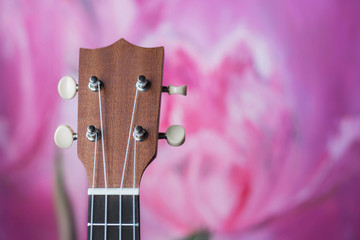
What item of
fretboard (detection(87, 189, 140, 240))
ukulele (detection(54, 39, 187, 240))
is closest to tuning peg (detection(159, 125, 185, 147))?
ukulele (detection(54, 39, 187, 240))

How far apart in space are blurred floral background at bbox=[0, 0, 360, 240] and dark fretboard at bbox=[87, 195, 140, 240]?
1.88 ft

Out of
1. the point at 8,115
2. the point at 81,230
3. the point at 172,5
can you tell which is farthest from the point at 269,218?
the point at 8,115

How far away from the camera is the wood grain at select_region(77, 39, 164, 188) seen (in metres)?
0.77

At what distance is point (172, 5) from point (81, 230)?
75 cm

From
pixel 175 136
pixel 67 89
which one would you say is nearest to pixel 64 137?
pixel 67 89

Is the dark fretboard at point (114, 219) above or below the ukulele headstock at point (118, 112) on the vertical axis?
below

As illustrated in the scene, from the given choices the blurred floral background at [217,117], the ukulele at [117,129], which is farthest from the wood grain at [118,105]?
the blurred floral background at [217,117]

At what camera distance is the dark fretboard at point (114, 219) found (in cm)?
75

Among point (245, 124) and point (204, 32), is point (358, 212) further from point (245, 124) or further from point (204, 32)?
point (204, 32)

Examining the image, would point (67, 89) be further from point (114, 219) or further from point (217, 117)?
point (217, 117)

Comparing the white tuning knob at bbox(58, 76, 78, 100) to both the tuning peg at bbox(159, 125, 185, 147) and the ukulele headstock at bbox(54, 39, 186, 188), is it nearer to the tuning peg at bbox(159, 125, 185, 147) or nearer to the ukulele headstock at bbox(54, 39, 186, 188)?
the ukulele headstock at bbox(54, 39, 186, 188)

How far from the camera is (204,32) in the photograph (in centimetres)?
135

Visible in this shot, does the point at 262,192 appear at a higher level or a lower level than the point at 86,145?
lower

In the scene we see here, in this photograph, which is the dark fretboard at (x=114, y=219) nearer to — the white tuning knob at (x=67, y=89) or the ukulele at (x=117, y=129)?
the ukulele at (x=117, y=129)
